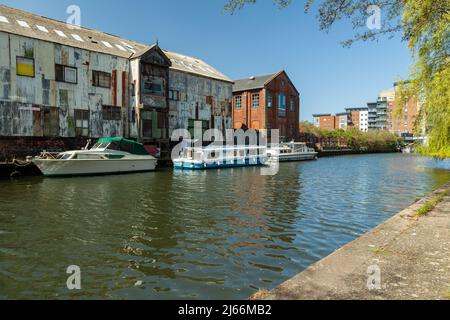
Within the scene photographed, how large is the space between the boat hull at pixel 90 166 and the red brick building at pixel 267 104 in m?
26.4

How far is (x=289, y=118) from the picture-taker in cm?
5484

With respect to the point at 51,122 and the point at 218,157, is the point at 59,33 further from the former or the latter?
the point at 218,157

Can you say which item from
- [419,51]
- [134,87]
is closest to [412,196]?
[419,51]

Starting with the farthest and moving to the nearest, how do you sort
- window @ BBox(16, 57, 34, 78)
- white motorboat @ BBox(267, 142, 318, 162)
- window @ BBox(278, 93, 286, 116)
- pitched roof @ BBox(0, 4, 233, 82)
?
1. window @ BBox(278, 93, 286, 116)
2. white motorboat @ BBox(267, 142, 318, 162)
3. pitched roof @ BBox(0, 4, 233, 82)
4. window @ BBox(16, 57, 34, 78)

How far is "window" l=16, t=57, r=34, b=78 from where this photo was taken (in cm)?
2430

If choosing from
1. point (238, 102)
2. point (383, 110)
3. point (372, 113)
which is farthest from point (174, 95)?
point (372, 113)

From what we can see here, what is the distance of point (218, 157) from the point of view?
31812 millimetres

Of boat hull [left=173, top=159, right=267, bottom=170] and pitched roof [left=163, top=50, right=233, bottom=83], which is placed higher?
pitched roof [left=163, top=50, right=233, bottom=83]

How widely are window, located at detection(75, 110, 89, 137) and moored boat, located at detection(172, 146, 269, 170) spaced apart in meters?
8.29

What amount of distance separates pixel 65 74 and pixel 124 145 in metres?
8.16

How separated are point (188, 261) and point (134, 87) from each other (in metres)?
26.9

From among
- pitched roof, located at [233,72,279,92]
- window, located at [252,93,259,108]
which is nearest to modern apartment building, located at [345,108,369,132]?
pitched roof, located at [233,72,279,92]

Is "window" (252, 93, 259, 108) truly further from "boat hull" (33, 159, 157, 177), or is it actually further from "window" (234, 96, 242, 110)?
"boat hull" (33, 159, 157, 177)

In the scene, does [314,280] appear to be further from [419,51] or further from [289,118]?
[289,118]
